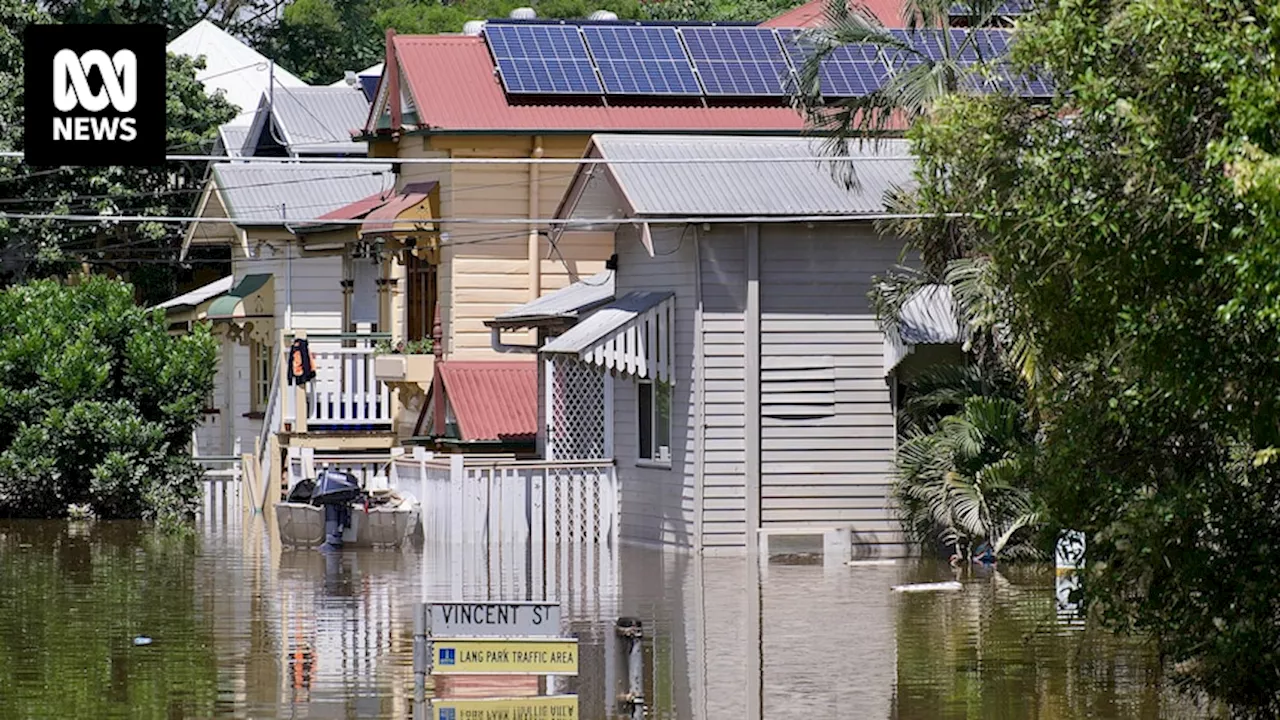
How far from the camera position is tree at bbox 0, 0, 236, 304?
47375 mm

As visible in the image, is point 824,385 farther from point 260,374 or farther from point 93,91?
point 260,374

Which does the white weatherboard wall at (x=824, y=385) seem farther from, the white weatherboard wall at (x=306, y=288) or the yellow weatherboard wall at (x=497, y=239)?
the white weatherboard wall at (x=306, y=288)

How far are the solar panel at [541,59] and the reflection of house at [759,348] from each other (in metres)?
5.76

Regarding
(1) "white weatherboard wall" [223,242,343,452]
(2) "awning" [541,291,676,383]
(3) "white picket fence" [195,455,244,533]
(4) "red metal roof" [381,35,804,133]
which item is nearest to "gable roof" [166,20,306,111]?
(1) "white weatherboard wall" [223,242,343,452]

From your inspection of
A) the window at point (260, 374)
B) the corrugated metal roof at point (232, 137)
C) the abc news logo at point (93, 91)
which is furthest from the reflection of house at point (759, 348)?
the corrugated metal roof at point (232, 137)

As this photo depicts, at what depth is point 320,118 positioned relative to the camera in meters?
44.9

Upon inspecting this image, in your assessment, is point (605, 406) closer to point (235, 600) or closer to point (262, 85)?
point (235, 600)

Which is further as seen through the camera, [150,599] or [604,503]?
[604,503]

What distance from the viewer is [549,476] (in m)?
30.5

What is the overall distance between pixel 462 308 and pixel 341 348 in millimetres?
3949

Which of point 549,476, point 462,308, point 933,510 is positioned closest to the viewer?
point 933,510

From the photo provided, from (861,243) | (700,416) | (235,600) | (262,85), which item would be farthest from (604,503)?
(262,85)

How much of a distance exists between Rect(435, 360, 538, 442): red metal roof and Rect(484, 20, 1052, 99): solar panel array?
14.3 feet

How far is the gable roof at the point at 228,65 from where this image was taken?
56.0m
